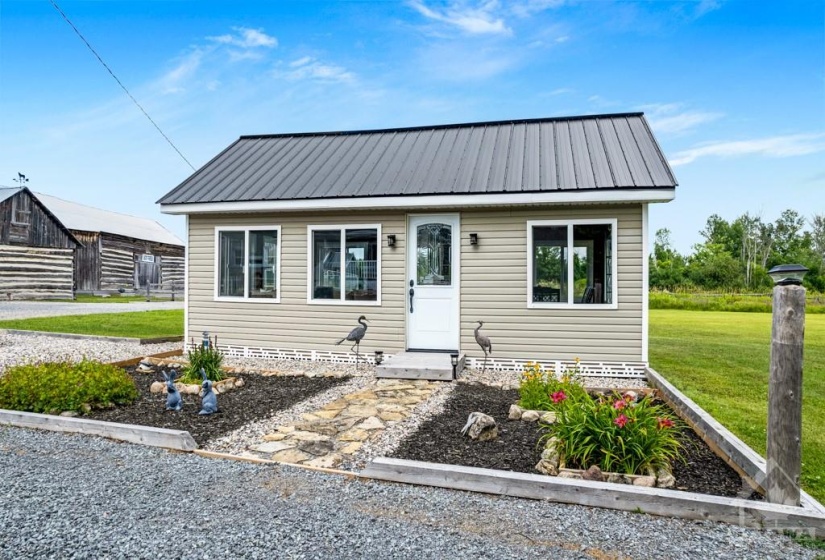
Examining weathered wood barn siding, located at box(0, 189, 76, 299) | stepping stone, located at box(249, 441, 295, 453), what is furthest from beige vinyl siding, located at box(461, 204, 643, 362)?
weathered wood barn siding, located at box(0, 189, 76, 299)

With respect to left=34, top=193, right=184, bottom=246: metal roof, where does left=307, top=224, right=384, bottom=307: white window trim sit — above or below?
below

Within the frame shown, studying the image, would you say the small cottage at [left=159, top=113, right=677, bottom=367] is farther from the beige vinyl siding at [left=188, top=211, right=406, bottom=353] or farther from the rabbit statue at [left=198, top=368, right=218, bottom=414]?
the rabbit statue at [left=198, top=368, right=218, bottom=414]

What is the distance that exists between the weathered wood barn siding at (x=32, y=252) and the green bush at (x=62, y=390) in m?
18.7

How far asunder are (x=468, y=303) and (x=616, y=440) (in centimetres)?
→ 406

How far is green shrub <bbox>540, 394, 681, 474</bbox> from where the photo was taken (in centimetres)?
317

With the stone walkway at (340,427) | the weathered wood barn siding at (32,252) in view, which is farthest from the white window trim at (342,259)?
the weathered wood barn siding at (32,252)

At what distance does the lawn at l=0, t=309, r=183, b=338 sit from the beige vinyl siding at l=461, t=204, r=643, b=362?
715 centimetres

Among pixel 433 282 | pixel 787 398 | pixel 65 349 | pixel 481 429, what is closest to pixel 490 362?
pixel 433 282

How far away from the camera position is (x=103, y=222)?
2561 centimetres

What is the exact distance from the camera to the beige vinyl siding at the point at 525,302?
261 inches

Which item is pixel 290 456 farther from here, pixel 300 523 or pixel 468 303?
pixel 468 303

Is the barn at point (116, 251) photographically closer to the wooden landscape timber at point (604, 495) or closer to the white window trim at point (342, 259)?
the white window trim at point (342, 259)

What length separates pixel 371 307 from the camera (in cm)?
752

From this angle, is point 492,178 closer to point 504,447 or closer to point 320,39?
point 504,447
